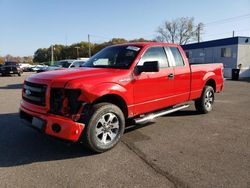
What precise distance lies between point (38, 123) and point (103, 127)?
1088 mm

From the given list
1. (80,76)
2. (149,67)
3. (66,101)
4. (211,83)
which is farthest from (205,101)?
(66,101)

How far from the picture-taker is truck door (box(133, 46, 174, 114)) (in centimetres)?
519

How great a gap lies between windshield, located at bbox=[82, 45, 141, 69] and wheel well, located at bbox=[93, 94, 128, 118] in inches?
27.4

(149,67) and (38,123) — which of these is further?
(149,67)

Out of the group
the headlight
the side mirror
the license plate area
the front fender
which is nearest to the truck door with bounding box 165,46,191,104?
the side mirror

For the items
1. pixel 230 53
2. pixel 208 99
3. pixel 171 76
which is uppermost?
pixel 230 53

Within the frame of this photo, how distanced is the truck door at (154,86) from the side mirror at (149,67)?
0.40 feet

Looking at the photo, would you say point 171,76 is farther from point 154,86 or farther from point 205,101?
point 205,101

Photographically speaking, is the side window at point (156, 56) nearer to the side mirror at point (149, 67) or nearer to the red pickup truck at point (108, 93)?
the red pickup truck at point (108, 93)

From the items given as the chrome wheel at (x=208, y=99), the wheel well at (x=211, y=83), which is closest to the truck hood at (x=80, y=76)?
the chrome wheel at (x=208, y=99)

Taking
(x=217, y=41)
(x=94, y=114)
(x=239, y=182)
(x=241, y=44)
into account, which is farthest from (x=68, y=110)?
(x=217, y=41)

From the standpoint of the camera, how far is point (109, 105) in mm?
4578

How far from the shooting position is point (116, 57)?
5629 mm

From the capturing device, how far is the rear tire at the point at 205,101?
7.27 meters
